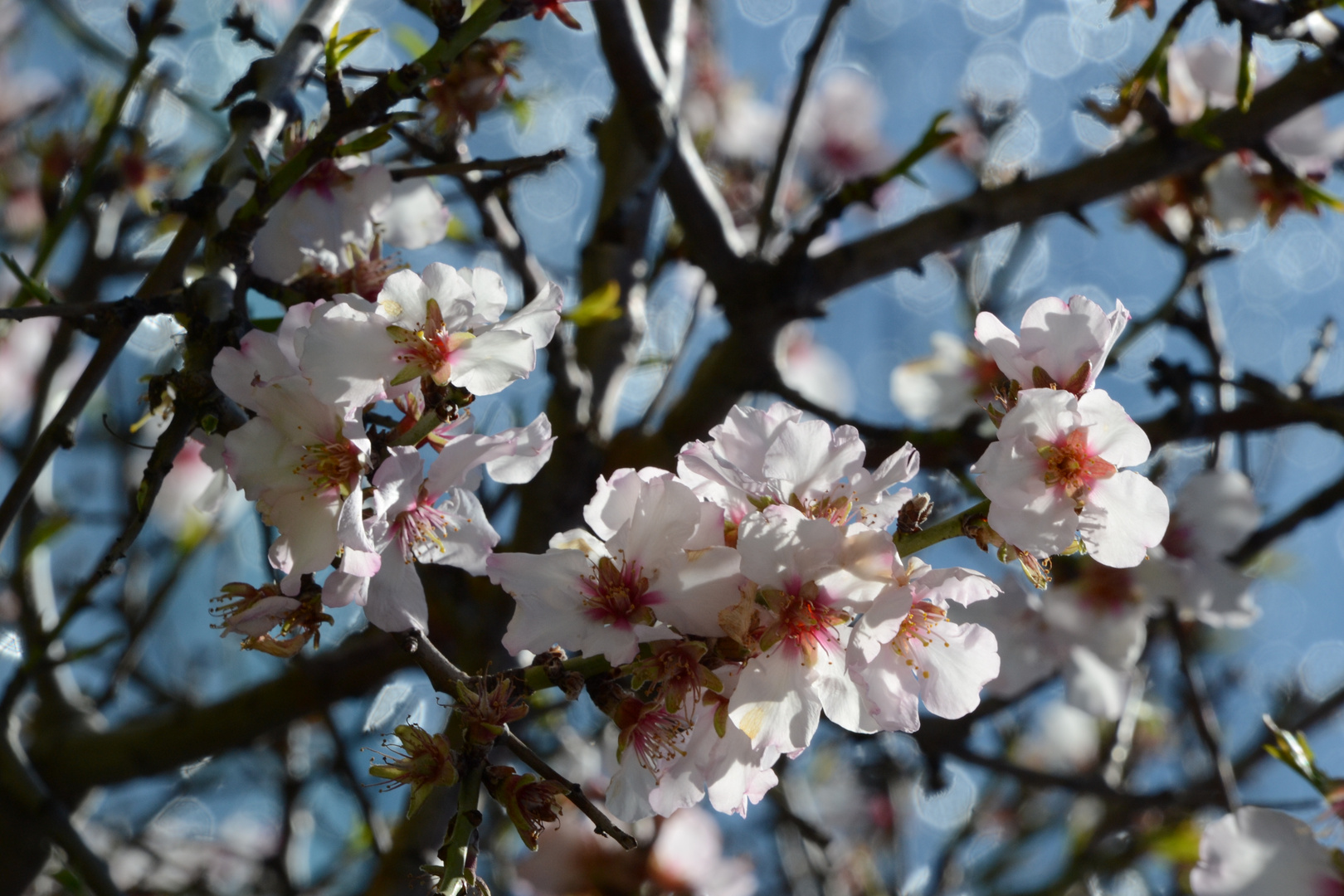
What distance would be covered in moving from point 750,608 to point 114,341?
22.2 inches

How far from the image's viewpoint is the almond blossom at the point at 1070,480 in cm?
74

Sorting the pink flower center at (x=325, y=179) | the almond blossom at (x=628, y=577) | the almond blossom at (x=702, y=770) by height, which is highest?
the pink flower center at (x=325, y=179)

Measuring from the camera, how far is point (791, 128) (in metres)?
1.80

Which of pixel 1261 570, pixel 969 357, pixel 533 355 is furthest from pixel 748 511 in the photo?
pixel 1261 570

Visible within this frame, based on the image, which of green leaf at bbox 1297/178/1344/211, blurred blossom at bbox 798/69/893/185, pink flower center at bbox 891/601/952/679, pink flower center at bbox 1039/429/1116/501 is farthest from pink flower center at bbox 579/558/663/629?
blurred blossom at bbox 798/69/893/185

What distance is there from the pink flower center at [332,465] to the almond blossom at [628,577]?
0.12 meters

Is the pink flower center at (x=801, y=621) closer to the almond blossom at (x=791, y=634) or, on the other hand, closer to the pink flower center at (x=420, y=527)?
the almond blossom at (x=791, y=634)

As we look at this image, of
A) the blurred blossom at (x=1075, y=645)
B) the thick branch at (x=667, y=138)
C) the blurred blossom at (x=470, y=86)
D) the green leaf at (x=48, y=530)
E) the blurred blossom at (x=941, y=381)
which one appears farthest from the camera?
the blurred blossom at (x=941, y=381)

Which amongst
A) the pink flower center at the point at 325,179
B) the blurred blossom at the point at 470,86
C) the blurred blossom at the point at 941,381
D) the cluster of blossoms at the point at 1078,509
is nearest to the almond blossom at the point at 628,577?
the cluster of blossoms at the point at 1078,509

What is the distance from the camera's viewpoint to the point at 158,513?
2924 millimetres

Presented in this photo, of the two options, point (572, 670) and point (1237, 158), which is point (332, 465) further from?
point (1237, 158)

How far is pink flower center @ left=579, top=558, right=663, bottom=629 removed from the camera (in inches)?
30.4

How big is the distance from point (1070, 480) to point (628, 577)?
346 millimetres

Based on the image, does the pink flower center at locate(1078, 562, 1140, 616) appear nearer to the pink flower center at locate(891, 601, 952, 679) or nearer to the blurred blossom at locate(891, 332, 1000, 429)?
the blurred blossom at locate(891, 332, 1000, 429)
